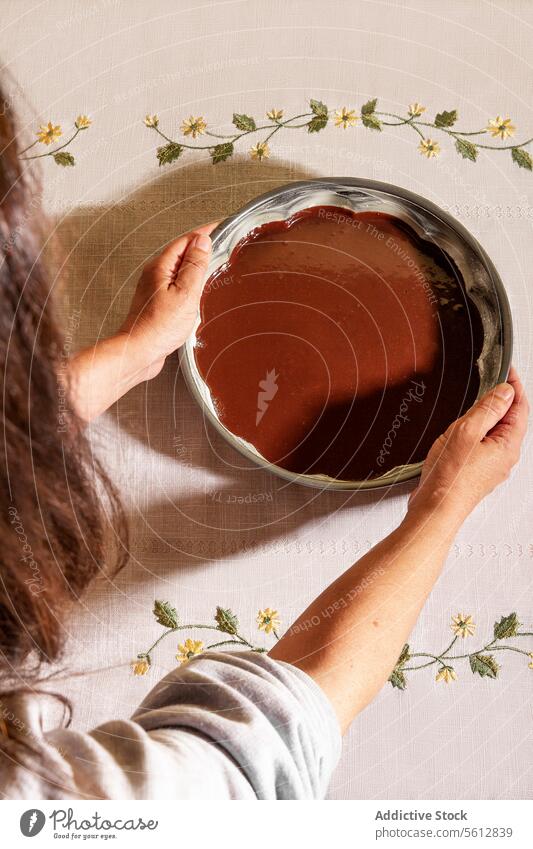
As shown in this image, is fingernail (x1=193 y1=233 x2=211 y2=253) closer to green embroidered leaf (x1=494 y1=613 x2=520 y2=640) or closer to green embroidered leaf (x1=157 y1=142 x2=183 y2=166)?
green embroidered leaf (x1=157 y1=142 x2=183 y2=166)

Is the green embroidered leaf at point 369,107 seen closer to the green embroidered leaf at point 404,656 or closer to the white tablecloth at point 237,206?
the white tablecloth at point 237,206

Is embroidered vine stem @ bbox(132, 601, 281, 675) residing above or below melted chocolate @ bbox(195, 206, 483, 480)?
below

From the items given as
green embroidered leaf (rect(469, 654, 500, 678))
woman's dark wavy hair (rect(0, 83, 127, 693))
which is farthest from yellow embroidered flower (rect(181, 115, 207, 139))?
green embroidered leaf (rect(469, 654, 500, 678))

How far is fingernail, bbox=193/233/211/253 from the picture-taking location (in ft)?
1.23

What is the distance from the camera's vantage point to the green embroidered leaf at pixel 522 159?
1.33ft

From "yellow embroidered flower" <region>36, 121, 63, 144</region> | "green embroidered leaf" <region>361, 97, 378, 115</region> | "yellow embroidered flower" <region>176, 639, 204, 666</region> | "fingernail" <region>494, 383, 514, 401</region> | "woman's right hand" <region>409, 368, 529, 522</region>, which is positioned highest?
"yellow embroidered flower" <region>36, 121, 63, 144</region>

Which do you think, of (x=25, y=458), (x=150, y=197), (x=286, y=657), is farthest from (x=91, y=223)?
(x=286, y=657)

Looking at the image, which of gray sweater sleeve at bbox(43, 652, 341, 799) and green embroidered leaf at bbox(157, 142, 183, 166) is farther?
green embroidered leaf at bbox(157, 142, 183, 166)

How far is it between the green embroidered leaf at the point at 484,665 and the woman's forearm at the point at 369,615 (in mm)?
41

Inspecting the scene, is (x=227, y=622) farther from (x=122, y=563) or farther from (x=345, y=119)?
(x=345, y=119)

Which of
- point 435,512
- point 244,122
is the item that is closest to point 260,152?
point 244,122

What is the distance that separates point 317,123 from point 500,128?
4.2 inches

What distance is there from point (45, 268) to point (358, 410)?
194mm

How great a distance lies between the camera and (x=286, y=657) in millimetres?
354
